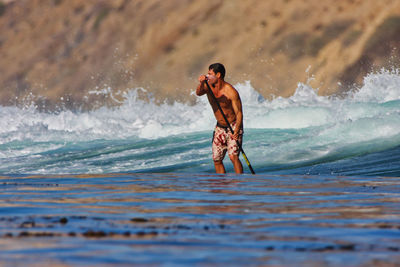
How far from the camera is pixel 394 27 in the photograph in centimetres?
2556

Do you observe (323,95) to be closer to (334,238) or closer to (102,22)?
(102,22)

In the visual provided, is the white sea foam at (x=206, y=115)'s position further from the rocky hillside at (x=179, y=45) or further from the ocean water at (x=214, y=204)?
the ocean water at (x=214, y=204)

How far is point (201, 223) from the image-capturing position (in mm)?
4727

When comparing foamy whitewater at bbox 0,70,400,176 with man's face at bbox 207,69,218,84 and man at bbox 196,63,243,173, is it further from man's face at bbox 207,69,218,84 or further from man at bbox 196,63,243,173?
man's face at bbox 207,69,218,84

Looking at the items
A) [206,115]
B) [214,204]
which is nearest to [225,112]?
[214,204]

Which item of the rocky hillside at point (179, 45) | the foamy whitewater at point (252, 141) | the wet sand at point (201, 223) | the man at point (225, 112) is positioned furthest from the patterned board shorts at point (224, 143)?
the rocky hillside at point (179, 45)

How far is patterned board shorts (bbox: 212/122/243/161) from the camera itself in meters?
9.07

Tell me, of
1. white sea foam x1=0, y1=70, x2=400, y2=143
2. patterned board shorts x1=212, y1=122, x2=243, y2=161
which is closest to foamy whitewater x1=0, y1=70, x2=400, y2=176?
white sea foam x1=0, y1=70, x2=400, y2=143

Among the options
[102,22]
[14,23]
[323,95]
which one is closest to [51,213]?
[323,95]

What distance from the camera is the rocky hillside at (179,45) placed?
26.0 meters

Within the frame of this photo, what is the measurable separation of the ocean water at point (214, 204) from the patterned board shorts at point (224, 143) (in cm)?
32

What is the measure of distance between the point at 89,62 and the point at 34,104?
263 cm

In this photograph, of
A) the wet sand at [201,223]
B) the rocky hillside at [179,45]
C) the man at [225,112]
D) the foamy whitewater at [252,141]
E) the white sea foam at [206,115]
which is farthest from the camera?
the rocky hillside at [179,45]

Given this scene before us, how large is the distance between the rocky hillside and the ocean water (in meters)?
10.4
